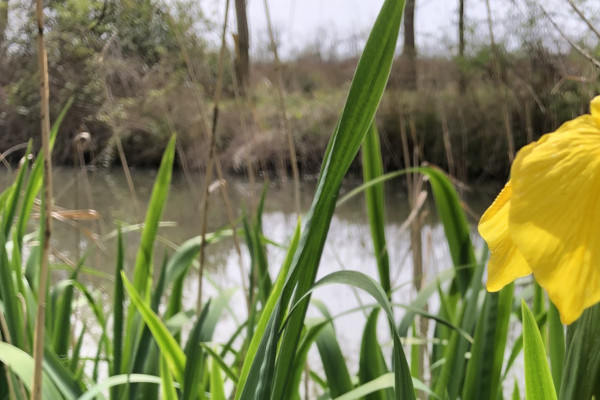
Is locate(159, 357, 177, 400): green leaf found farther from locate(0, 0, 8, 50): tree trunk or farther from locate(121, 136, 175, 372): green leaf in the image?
locate(0, 0, 8, 50): tree trunk

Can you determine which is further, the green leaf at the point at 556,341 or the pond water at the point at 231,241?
the pond water at the point at 231,241

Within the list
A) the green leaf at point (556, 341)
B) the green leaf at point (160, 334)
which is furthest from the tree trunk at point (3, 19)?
the green leaf at point (556, 341)

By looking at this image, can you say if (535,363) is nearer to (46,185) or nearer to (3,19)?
(46,185)

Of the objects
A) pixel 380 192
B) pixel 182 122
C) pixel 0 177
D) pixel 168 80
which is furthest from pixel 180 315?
pixel 182 122

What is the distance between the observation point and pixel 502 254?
14 cm

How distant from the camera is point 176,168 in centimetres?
376

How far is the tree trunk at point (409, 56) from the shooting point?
254cm

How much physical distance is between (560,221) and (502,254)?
0.03 meters

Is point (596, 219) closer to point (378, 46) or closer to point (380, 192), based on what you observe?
point (378, 46)

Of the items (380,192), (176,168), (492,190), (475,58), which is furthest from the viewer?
(176,168)

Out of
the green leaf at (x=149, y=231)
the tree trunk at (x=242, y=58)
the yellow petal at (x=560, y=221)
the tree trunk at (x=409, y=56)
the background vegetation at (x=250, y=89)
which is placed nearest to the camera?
the yellow petal at (x=560, y=221)

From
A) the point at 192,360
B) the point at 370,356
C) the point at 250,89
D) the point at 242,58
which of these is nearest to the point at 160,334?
the point at 192,360

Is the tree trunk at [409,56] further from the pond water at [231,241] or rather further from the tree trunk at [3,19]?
the tree trunk at [3,19]

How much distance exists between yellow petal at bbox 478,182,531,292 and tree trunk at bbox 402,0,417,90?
2.42 m
